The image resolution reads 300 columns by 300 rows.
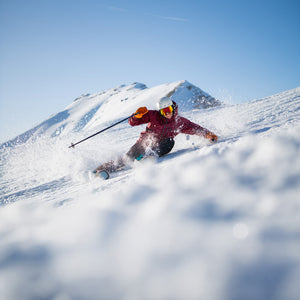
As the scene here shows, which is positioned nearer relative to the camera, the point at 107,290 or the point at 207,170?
the point at 107,290

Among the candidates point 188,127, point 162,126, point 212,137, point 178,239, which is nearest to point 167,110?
point 162,126

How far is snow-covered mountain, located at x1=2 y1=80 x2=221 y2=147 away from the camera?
3102 cm

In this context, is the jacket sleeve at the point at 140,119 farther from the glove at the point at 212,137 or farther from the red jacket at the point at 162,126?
the glove at the point at 212,137

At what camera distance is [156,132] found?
342 centimetres

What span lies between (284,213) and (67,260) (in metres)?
0.97

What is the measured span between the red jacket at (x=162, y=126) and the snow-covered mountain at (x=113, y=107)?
17.8 meters

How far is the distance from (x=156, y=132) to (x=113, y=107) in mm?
41507

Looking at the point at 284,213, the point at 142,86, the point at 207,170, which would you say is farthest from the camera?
the point at 142,86

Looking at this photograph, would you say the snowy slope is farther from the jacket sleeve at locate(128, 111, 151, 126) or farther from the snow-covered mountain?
the snow-covered mountain

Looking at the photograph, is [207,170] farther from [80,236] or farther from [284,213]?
[80,236]

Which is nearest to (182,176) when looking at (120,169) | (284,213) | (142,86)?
(284,213)

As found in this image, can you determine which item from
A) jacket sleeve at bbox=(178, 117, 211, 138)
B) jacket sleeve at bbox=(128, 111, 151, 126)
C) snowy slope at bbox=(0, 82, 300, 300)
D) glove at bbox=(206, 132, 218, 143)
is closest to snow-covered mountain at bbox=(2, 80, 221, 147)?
jacket sleeve at bbox=(178, 117, 211, 138)

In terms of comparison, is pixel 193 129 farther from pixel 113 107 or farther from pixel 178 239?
pixel 113 107

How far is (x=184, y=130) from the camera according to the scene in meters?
3.59
